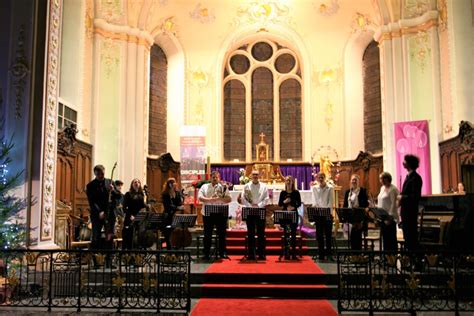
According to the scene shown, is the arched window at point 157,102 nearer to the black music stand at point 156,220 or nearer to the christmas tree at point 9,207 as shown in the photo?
the black music stand at point 156,220

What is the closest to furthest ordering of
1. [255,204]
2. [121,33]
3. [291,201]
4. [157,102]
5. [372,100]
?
[291,201] < [255,204] < [121,33] < [372,100] < [157,102]

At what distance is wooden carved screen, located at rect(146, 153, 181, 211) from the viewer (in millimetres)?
16406

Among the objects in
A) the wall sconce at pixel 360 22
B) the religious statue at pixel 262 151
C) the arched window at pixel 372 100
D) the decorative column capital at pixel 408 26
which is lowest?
the religious statue at pixel 262 151

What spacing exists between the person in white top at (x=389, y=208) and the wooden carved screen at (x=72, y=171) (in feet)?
23.4

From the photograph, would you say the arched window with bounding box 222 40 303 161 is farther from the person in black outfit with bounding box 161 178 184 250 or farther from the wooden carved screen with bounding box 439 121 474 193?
the person in black outfit with bounding box 161 178 184 250

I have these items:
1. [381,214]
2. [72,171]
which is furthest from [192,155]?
[381,214]

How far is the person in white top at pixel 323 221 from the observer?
895 centimetres

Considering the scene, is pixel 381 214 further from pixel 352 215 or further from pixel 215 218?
pixel 215 218

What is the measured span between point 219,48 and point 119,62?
4.88 m

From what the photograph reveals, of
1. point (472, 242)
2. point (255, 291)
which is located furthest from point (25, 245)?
point (472, 242)

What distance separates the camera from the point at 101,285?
7199mm

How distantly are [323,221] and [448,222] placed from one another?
7.03ft

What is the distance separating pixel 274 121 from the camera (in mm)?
18594

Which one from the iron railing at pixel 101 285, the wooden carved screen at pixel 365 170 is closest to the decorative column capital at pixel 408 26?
the wooden carved screen at pixel 365 170
